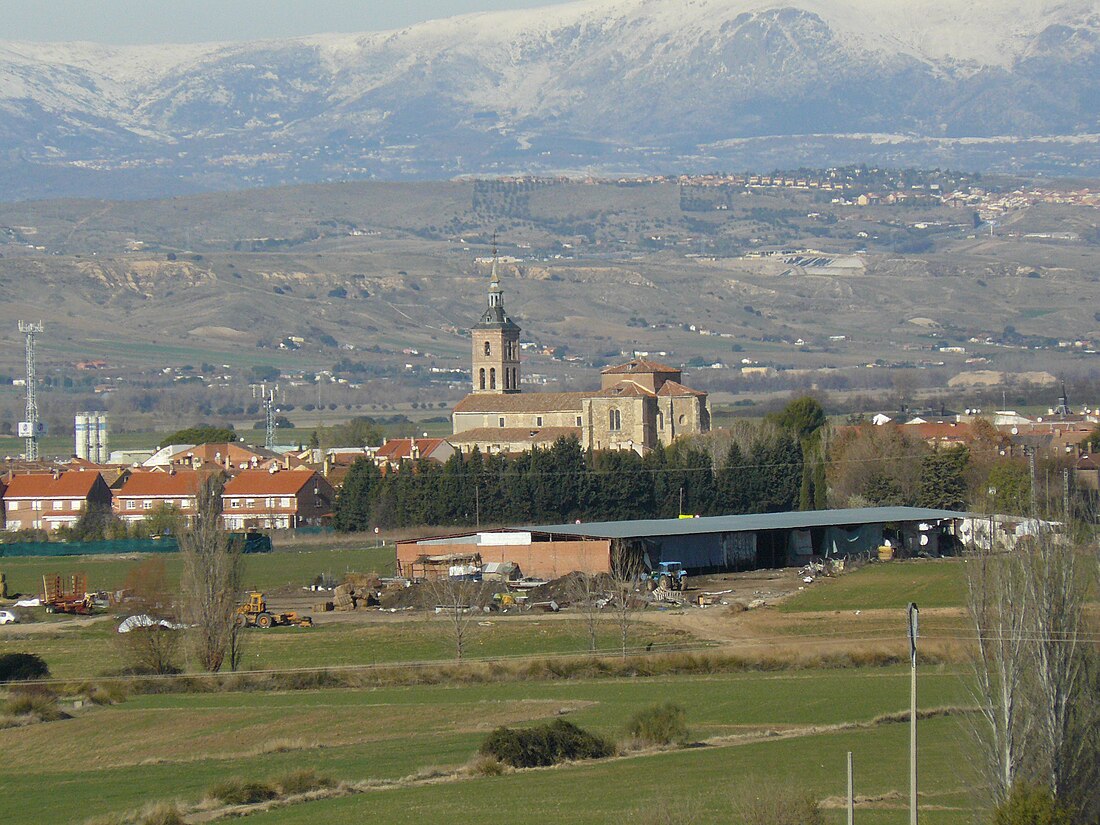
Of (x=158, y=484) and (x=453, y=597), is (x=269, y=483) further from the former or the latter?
(x=453, y=597)

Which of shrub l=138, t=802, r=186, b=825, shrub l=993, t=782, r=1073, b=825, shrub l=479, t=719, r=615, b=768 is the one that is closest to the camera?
shrub l=993, t=782, r=1073, b=825

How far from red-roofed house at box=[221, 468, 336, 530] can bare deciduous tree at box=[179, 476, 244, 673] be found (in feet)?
121

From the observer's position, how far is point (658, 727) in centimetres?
2706

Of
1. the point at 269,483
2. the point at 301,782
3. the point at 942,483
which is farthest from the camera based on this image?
the point at 269,483

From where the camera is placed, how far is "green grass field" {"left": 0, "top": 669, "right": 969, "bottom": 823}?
2305 cm

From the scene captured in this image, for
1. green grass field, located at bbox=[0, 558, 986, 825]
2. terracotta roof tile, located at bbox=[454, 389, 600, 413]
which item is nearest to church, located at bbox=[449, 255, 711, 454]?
terracotta roof tile, located at bbox=[454, 389, 600, 413]

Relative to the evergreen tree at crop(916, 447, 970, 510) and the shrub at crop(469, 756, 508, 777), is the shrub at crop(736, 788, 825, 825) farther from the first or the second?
the evergreen tree at crop(916, 447, 970, 510)

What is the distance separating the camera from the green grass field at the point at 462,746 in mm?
23047

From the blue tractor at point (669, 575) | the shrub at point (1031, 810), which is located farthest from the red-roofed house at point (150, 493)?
the shrub at point (1031, 810)

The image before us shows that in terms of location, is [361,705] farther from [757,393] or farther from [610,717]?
[757,393]

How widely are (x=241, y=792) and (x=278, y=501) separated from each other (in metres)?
52.1

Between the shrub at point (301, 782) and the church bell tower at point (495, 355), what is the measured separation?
76.2 meters

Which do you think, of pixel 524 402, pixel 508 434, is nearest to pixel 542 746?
pixel 508 434

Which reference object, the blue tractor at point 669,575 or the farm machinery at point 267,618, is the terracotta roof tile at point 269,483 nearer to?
the blue tractor at point 669,575
